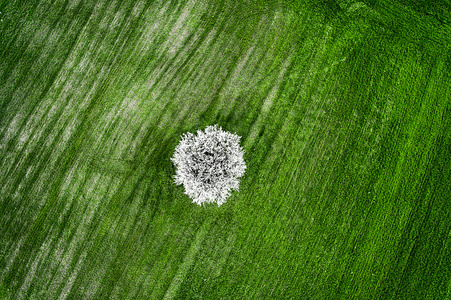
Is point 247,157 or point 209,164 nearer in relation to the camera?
point 209,164

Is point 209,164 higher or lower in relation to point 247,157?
lower

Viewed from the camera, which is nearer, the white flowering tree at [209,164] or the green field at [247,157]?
the white flowering tree at [209,164]

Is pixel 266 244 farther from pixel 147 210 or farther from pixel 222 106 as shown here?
pixel 222 106

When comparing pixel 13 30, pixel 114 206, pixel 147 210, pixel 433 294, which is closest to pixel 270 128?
pixel 147 210

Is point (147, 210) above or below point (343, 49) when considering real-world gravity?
below

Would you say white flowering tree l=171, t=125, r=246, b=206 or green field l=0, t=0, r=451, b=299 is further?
green field l=0, t=0, r=451, b=299
